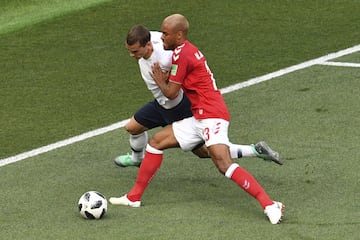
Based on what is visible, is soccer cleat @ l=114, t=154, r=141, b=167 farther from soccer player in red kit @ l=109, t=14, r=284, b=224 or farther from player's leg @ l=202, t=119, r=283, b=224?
player's leg @ l=202, t=119, r=283, b=224

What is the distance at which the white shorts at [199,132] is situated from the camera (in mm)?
10734

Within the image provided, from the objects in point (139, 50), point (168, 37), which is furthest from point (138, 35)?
point (168, 37)

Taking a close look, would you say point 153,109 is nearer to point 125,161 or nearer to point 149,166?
point 125,161

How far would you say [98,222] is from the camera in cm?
1054

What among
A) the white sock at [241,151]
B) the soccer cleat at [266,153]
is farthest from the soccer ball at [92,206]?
the soccer cleat at [266,153]

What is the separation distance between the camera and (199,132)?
10.9 metres

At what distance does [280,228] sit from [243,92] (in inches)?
190

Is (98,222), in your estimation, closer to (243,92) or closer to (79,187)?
(79,187)

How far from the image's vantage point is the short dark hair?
35.1ft

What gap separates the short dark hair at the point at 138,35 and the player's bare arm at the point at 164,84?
267mm

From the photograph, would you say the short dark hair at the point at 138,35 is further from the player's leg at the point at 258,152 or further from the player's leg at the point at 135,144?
the player's leg at the point at 258,152

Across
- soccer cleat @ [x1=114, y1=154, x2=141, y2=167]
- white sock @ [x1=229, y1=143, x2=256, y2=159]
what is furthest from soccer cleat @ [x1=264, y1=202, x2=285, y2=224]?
soccer cleat @ [x1=114, y1=154, x2=141, y2=167]

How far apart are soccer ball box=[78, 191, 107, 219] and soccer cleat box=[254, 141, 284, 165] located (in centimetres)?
175

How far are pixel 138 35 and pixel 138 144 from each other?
1684 mm
